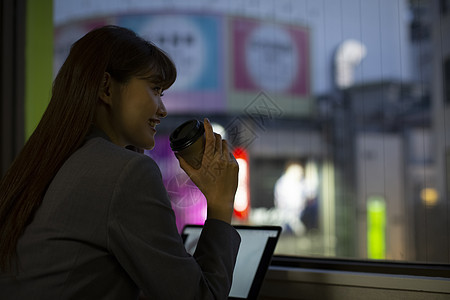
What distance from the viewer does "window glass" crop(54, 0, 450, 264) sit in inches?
53.6

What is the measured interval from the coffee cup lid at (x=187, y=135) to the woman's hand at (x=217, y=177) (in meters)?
0.02

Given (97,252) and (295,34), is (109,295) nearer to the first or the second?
(97,252)

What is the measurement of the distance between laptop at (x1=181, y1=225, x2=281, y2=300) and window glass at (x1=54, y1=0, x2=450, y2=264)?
159mm

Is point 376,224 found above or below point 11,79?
below

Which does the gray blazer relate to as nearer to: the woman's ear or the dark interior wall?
the woman's ear

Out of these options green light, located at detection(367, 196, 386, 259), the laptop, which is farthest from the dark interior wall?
green light, located at detection(367, 196, 386, 259)

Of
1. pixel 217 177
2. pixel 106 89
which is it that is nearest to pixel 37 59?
pixel 106 89

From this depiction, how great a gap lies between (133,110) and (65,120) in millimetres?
111

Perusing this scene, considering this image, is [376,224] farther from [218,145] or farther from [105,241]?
[105,241]

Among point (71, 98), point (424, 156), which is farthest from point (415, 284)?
point (71, 98)

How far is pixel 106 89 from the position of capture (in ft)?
2.35

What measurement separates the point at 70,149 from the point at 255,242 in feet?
1.54

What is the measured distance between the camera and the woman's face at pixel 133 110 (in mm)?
729

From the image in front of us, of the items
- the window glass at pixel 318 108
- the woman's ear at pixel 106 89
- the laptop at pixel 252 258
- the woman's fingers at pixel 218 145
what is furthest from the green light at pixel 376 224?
the woman's ear at pixel 106 89
